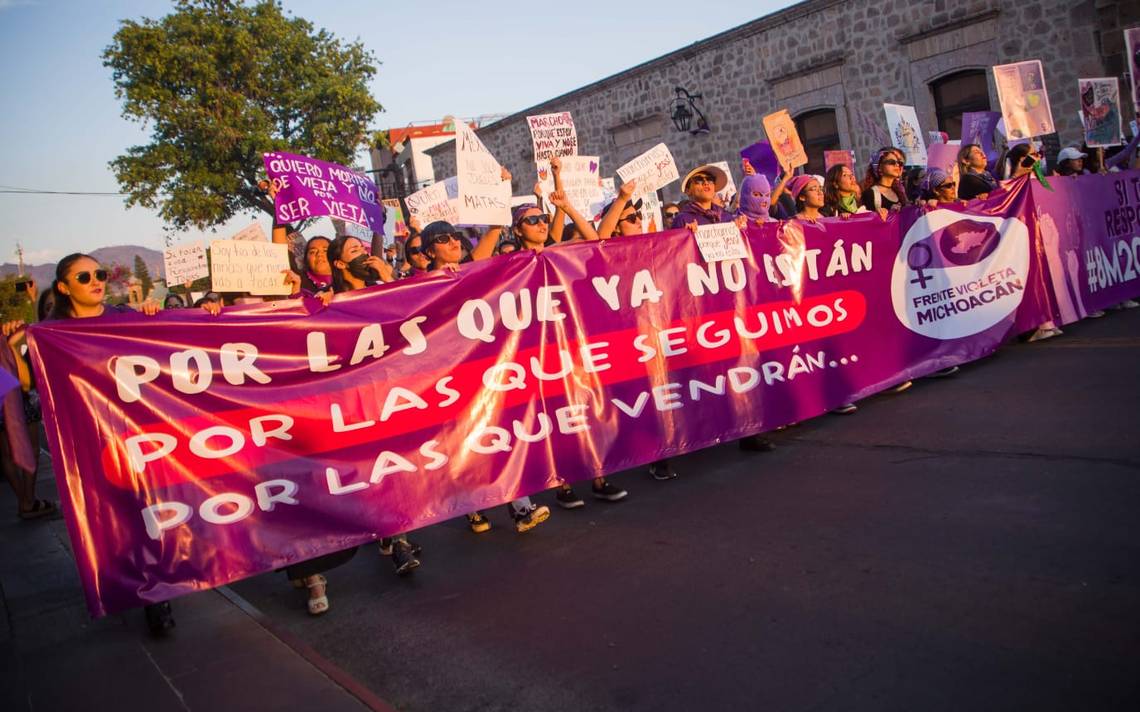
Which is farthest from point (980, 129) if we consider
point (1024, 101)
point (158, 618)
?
point (158, 618)

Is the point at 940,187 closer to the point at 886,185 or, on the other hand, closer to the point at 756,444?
the point at 886,185

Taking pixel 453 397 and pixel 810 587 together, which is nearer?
pixel 810 587

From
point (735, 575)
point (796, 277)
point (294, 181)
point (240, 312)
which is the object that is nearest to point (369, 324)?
point (240, 312)

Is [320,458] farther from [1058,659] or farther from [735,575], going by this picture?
[1058,659]

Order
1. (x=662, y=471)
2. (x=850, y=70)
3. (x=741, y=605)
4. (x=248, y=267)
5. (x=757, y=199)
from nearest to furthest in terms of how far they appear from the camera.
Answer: (x=741, y=605), (x=248, y=267), (x=662, y=471), (x=757, y=199), (x=850, y=70)

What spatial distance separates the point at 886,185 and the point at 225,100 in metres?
30.0

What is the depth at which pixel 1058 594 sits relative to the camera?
3.29 meters

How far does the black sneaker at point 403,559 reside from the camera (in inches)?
191

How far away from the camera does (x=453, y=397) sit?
4980mm

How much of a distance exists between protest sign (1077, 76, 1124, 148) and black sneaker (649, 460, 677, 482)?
7067mm

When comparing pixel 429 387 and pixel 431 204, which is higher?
pixel 431 204

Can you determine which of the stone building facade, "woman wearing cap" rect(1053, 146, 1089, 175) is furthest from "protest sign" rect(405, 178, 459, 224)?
"woman wearing cap" rect(1053, 146, 1089, 175)

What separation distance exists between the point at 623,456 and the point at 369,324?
1.77m

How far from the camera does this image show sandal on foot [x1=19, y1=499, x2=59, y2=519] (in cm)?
780
